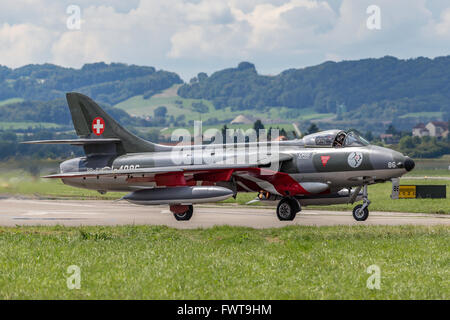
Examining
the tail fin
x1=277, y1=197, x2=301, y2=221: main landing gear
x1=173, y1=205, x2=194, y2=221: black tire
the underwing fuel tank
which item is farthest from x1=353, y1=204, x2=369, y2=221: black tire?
the tail fin

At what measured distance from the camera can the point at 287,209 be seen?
72.2 ft

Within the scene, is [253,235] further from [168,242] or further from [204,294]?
[204,294]

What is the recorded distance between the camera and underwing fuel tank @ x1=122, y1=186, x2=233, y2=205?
20.7 m

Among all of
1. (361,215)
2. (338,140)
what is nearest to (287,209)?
(361,215)

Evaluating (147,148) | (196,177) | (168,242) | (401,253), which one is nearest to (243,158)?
(196,177)

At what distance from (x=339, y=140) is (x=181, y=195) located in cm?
603

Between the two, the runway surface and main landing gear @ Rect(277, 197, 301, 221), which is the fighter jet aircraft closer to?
main landing gear @ Rect(277, 197, 301, 221)

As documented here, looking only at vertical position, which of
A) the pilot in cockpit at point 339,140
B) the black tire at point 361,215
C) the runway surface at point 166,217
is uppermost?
the pilot in cockpit at point 339,140

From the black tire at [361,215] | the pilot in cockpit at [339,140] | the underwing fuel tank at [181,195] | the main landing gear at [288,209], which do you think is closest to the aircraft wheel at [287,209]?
the main landing gear at [288,209]

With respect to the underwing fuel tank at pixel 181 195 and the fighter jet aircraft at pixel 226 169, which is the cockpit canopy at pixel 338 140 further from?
the underwing fuel tank at pixel 181 195

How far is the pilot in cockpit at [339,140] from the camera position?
2150 centimetres

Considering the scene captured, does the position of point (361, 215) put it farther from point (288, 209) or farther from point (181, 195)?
point (181, 195)

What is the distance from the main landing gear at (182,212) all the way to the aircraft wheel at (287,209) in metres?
3.42

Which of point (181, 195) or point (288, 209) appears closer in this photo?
point (181, 195)
